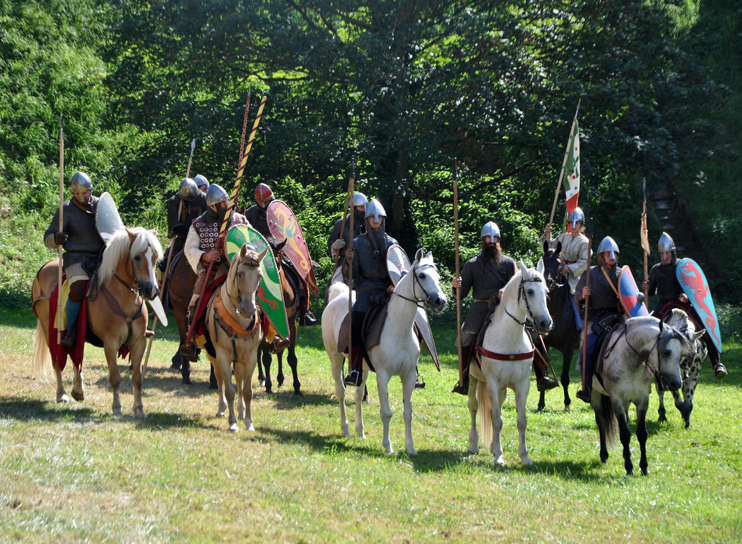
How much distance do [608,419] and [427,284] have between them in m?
2.68

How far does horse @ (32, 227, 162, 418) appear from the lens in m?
7.83

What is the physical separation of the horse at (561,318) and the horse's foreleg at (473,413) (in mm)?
2953

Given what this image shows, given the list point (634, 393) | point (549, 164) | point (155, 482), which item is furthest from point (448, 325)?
point (155, 482)

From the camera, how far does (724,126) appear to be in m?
21.7

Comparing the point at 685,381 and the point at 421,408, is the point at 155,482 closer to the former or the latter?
the point at 421,408

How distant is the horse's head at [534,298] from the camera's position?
707cm

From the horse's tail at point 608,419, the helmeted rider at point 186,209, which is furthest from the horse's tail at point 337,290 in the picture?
the horse's tail at point 608,419

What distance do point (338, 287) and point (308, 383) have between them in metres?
3.31

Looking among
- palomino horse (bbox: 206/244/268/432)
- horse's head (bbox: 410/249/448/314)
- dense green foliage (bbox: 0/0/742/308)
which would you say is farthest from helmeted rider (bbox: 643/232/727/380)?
dense green foliage (bbox: 0/0/742/308)

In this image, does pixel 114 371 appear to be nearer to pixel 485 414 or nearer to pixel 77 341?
pixel 77 341

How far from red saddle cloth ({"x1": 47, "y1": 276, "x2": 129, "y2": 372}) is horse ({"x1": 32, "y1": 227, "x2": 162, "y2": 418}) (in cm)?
6

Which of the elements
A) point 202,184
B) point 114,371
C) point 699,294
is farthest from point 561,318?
point 114,371

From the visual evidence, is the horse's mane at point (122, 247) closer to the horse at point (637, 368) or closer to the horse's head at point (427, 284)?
the horse's head at point (427, 284)

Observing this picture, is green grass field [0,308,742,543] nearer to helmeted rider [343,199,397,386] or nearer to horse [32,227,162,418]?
horse [32,227,162,418]
